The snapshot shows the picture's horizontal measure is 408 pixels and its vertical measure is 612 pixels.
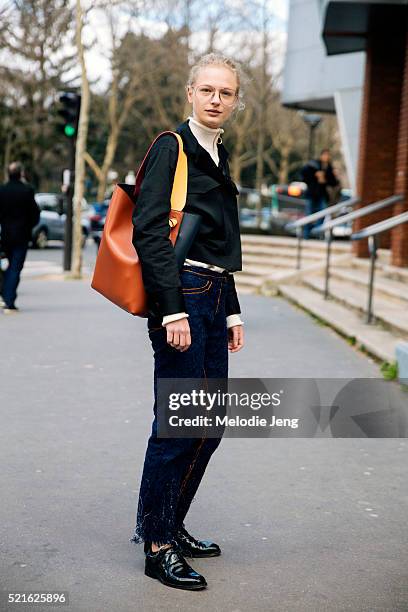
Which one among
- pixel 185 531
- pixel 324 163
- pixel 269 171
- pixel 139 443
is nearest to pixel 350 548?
pixel 185 531

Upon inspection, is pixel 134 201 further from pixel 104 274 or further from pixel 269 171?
pixel 269 171

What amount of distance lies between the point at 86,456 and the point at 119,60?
4066cm

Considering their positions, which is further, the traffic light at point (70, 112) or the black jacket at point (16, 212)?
the traffic light at point (70, 112)

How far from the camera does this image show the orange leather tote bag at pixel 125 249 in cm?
330

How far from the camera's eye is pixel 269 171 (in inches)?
2948

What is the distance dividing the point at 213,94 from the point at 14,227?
888 centimetres

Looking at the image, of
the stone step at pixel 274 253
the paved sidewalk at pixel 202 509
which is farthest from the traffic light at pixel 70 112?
the paved sidewalk at pixel 202 509

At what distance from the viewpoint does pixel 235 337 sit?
380 cm

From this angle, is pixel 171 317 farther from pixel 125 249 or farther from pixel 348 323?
pixel 348 323

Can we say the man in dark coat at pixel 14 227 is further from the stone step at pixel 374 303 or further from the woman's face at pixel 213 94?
the woman's face at pixel 213 94

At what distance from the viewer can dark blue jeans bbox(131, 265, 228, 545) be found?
339 centimetres

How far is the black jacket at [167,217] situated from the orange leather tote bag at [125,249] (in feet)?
0.12

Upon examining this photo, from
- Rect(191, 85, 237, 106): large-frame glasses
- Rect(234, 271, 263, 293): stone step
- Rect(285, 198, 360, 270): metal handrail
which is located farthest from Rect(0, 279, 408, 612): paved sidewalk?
Rect(285, 198, 360, 270): metal handrail

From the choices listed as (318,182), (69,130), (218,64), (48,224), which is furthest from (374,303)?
(48,224)
